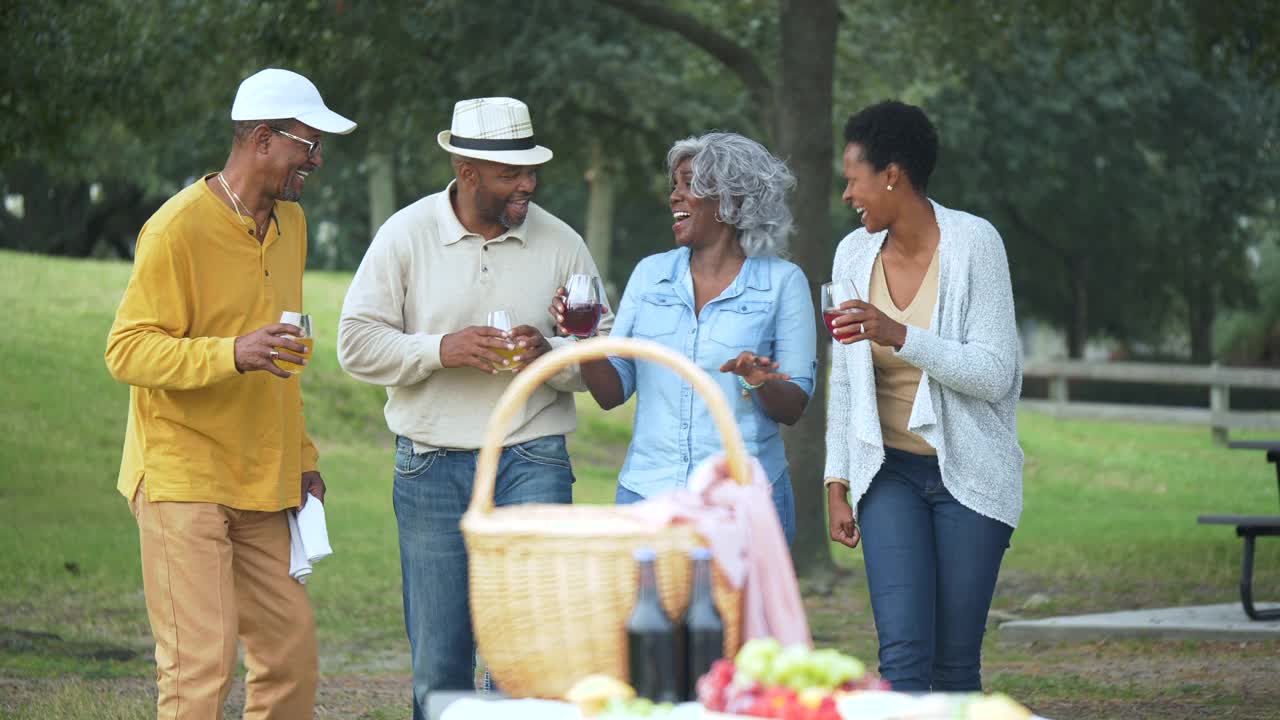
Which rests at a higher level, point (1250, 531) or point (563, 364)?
point (563, 364)

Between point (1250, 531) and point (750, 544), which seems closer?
point (750, 544)

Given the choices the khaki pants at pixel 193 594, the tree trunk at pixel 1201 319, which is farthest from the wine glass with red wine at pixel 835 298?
the tree trunk at pixel 1201 319

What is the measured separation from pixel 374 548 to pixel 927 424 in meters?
8.64

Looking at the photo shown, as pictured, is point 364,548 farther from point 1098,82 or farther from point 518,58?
point 1098,82

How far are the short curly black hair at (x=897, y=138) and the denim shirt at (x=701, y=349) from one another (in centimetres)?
45

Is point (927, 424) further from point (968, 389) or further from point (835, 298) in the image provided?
point (835, 298)

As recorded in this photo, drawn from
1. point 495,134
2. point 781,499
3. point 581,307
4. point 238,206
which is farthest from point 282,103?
point 781,499

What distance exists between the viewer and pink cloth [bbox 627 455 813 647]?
327cm

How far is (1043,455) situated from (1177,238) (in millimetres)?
10740

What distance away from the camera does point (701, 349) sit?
495 centimetres

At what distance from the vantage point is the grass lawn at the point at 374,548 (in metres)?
7.98

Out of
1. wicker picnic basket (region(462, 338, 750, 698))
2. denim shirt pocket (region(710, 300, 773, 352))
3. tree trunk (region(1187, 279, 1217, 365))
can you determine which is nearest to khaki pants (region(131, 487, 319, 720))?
denim shirt pocket (region(710, 300, 773, 352))

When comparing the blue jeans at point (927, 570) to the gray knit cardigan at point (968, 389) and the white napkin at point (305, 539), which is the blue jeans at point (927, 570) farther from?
the white napkin at point (305, 539)

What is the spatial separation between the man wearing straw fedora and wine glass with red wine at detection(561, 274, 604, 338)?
0.99 ft
